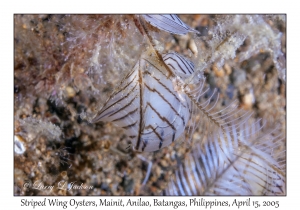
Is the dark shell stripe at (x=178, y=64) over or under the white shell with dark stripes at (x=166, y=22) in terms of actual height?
under

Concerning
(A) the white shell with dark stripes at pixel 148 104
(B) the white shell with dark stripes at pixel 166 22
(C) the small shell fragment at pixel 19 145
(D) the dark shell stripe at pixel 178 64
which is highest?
(B) the white shell with dark stripes at pixel 166 22

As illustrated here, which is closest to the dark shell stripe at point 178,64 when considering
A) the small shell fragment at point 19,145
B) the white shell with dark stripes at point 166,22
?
the white shell with dark stripes at point 166,22

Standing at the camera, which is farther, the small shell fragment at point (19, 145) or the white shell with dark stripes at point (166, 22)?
the small shell fragment at point (19, 145)

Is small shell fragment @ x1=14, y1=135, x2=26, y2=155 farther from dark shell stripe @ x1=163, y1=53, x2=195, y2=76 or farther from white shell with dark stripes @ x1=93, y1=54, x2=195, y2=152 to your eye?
dark shell stripe @ x1=163, y1=53, x2=195, y2=76

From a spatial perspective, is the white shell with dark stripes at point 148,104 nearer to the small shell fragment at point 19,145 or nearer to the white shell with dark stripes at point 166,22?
the white shell with dark stripes at point 166,22

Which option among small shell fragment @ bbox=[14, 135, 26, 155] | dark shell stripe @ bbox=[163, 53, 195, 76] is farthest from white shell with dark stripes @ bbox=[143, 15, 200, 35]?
small shell fragment @ bbox=[14, 135, 26, 155]

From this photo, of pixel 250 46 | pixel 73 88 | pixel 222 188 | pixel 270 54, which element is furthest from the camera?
pixel 270 54

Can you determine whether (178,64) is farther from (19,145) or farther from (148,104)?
(19,145)
